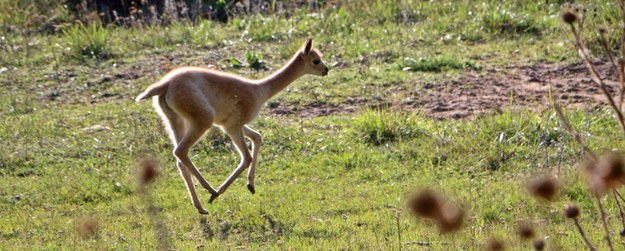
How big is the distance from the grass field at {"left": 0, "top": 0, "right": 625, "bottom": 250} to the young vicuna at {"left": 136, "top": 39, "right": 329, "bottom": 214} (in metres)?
0.30

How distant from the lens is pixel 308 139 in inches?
418

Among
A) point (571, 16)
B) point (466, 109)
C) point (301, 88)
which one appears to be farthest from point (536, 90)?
point (571, 16)

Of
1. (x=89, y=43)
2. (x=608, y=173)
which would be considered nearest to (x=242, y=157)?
(x=89, y=43)

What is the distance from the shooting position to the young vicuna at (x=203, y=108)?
857 centimetres

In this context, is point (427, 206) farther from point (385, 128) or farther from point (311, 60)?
point (385, 128)

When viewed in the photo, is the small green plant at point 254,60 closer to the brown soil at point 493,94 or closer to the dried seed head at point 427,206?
the brown soil at point 493,94

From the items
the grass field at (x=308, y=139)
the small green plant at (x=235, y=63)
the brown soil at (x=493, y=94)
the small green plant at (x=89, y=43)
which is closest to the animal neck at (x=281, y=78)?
the grass field at (x=308, y=139)

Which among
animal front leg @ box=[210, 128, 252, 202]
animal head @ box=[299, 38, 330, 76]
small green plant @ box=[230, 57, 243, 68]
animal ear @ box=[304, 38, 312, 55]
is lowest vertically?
small green plant @ box=[230, 57, 243, 68]

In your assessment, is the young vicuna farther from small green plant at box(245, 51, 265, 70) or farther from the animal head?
small green plant at box(245, 51, 265, 70)

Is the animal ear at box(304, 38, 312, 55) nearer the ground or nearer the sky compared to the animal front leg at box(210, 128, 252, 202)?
nearer the sky

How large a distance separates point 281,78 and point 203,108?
1.29 metres

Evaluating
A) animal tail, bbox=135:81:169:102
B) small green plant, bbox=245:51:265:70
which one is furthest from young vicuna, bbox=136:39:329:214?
small green plant, bbox=245:51:265:70

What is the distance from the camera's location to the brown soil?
11273 millimetres

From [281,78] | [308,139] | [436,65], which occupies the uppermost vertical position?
[281,78]
